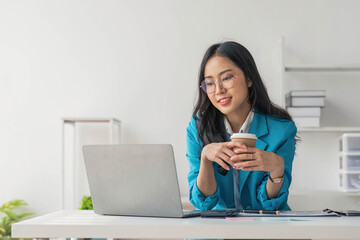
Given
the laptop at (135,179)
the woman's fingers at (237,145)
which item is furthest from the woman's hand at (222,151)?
the laptop at (135,179)

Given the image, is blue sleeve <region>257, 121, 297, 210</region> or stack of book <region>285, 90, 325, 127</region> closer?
blue sleeve <region>257, 121, 297, 210</region>

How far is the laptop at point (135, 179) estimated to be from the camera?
1199mm

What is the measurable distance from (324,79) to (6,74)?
2.26 meters

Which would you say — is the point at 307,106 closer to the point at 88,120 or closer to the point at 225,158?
the point at 88,120

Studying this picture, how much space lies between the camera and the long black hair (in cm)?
176

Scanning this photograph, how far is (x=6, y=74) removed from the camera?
3.45 metres

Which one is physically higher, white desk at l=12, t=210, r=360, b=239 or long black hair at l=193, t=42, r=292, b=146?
long black hair at l=193, t=42, r=292, b=146

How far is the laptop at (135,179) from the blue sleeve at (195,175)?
35 cm

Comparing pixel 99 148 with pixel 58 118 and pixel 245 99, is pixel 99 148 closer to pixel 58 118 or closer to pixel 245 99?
pixel 245 99

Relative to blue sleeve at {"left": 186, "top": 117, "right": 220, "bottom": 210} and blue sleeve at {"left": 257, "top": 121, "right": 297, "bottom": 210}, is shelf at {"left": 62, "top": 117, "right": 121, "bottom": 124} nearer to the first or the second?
blue sleeve at {"left": 186, "top": 117, "right": 220, "bottom": 210}

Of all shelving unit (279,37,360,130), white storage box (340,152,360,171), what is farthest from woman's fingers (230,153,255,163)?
white storage box (340,152,360,171)

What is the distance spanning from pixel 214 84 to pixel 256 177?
0.36 metres

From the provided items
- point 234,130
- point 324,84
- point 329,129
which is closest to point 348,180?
point 329,129

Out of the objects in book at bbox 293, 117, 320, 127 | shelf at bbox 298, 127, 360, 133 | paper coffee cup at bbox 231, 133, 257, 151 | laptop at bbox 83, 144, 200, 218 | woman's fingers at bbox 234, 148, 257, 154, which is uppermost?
book at bbox 293, 117, 320, 127
